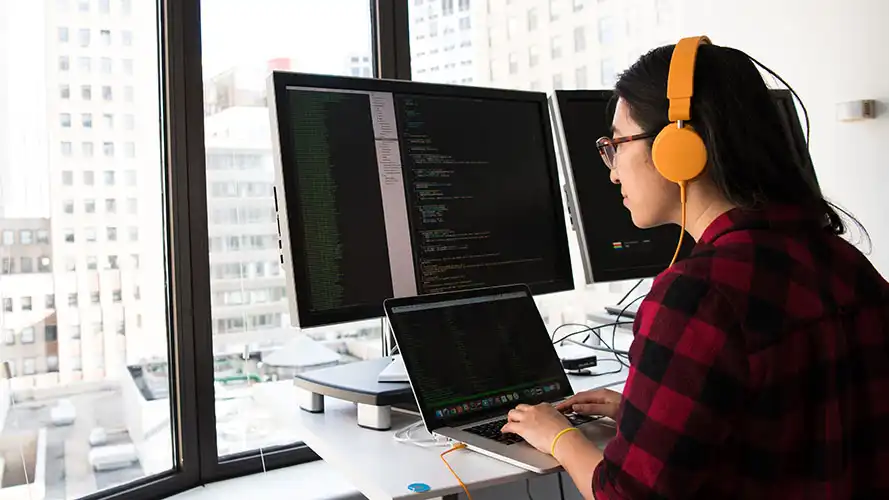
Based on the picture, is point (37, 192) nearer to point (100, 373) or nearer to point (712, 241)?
point (100, 373)

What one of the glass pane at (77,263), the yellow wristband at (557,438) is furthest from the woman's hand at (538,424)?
the glass pane at (77,263)

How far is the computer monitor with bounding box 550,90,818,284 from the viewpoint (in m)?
1.66

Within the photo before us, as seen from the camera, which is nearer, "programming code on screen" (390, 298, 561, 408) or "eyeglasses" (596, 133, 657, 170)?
"eyeglasses" (596, 133, 657, 170)

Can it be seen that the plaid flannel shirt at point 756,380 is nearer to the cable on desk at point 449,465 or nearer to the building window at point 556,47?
the cable on desk at point 449,465

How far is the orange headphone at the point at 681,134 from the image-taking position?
0.95 meters

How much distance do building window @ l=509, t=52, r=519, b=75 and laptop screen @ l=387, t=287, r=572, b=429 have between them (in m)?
1.33

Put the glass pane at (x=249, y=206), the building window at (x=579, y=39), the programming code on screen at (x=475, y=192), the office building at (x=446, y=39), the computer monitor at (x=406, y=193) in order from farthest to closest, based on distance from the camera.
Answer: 1. the building window at (x=579, y=39)
2. the office building at (x=446, y=39)
3. the glass pane at (x=249, y=206)
4. the programming code on screen at (x=475, y=192)
5. the computer monitor at (x=406, y=193)

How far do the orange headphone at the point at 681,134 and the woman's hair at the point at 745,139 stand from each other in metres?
0.01

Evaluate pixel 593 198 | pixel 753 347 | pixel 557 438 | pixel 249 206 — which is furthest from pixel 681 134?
pixel 249 206

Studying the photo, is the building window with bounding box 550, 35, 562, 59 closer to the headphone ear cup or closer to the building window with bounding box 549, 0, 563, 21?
the building window with bounding box 549, 0, 563, 21

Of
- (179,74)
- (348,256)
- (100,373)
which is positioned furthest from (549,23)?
(100,373)

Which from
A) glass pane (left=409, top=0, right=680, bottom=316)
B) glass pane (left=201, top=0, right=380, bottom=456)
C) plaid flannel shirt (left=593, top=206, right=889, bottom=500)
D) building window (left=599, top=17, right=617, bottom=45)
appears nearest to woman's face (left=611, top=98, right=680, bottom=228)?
plaid flannel shirt (left=593, top=206, right=889, bottom=500)

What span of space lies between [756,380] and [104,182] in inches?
54.6

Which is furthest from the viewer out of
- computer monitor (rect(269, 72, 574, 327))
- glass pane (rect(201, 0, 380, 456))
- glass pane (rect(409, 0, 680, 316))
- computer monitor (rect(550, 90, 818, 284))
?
glass pane (rect(409, 0, 680, 316))
